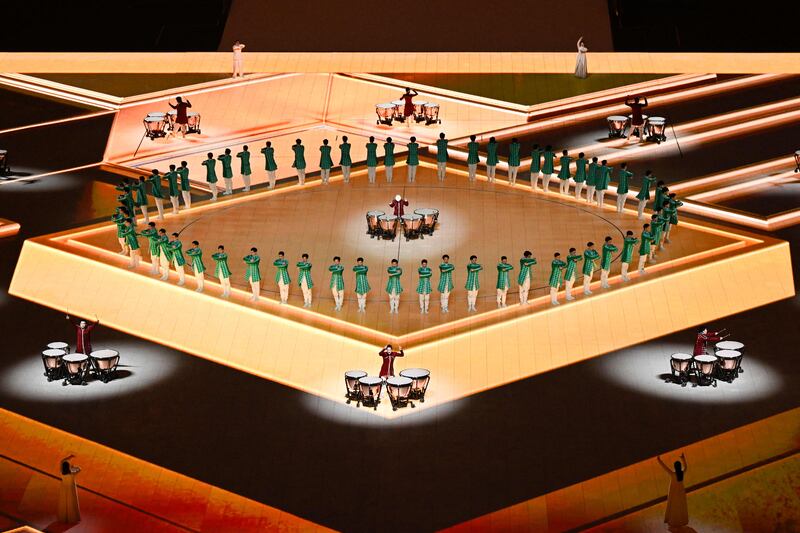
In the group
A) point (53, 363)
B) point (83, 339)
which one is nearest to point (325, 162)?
point (83, 339)

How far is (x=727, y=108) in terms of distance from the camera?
40656 mm

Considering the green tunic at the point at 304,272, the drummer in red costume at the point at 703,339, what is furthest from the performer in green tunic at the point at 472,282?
the drummer in red costume at the point at 703,339

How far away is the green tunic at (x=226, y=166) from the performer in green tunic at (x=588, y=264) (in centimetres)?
871

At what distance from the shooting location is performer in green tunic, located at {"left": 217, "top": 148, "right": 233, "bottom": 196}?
1350 inches

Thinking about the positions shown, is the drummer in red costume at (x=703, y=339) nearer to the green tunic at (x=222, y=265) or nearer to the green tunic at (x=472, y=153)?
the green tunic at (x=472, y=153)

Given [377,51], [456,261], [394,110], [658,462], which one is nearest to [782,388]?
[658,462]

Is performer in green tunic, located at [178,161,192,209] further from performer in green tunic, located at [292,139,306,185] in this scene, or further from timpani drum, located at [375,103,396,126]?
timpani drum, located at [375,103,396,126]

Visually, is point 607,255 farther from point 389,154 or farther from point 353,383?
point 389,154

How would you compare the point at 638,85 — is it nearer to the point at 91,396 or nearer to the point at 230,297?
the point at 230,297

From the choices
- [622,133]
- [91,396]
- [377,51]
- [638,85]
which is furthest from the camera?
[377,51]

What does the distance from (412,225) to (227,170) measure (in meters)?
4.59

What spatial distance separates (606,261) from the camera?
30.1m

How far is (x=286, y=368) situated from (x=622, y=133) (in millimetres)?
14215

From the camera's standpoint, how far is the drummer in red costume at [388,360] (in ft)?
88.0
